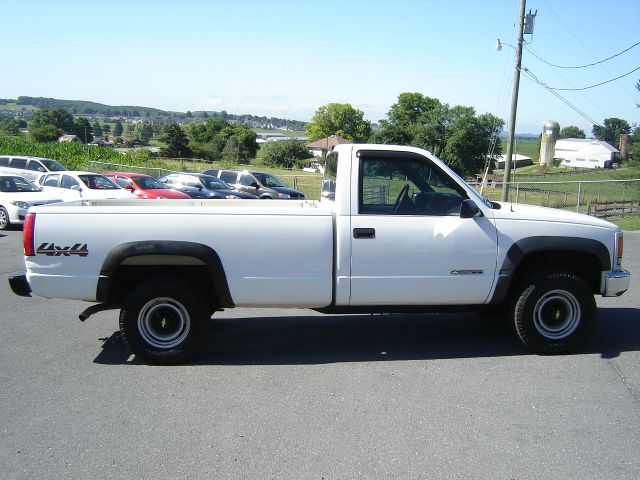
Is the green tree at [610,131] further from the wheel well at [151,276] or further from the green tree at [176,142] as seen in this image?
the wheel well at [151,276]

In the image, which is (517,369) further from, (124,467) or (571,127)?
(571,127)

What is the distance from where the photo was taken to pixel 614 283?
567 cm

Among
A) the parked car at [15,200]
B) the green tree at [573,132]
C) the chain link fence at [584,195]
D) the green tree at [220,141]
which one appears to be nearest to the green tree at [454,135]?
the chain link fence at [584,195]

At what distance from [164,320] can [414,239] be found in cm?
243

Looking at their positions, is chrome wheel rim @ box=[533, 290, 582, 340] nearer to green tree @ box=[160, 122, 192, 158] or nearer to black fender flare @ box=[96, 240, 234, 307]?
black fender flare @ box=[96, 240, 234, 307]

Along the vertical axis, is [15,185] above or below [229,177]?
above

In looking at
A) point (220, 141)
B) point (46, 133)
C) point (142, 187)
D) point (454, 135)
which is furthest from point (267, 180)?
point (220, 141)

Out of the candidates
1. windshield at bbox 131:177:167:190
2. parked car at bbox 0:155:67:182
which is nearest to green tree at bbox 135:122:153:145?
parked car at bbox 0:155:67:182

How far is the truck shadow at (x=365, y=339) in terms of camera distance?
570 cm

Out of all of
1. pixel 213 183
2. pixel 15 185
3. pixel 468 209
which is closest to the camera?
pixel 468 209

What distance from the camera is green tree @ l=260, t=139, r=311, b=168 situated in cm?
8588

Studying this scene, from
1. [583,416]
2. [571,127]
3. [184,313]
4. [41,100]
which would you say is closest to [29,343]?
[184,313]

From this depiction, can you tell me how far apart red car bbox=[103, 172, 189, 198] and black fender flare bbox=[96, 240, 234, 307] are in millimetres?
14130

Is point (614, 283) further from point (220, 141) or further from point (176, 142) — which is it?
A: point (220, 141)
